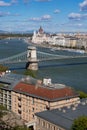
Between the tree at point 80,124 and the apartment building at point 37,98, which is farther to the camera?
the apartment building at point 37,98

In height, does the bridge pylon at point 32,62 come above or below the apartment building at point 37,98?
below

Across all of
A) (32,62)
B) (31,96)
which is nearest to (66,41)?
(32,62)

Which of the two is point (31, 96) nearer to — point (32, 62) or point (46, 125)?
point (46, 125)

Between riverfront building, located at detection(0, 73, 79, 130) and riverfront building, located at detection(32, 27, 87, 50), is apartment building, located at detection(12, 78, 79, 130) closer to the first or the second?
riverfront building, located at detection(0, 73, 79, 130)

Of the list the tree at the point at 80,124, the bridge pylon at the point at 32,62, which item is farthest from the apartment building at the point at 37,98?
the bridge pylon at the point at 32,62

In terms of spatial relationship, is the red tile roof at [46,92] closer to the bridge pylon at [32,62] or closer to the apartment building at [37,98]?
the apartment building at [37,98]

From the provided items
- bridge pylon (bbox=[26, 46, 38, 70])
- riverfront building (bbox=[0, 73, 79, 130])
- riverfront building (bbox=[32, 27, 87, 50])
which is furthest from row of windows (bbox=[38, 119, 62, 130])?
riverfront building (bbox=[32, 27, 87, 50])

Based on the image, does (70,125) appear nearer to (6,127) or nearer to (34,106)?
(6,127)

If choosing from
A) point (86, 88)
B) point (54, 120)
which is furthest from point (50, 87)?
point (86, 88)
